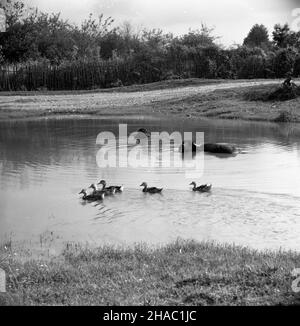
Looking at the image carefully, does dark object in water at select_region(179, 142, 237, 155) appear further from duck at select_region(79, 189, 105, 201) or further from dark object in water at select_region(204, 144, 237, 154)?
duck at select_region(79, 189, 105, 201)

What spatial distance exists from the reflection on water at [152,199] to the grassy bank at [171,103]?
28.6 feet

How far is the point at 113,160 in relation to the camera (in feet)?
59.2

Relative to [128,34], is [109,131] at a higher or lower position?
lower

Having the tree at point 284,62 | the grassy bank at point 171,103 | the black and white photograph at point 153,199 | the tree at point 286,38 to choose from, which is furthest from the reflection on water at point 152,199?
the tree at point 286,38

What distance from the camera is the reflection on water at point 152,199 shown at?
1059 cm

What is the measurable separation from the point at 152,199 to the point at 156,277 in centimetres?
534

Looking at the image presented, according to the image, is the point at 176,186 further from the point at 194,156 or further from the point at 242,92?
the point at 242,92

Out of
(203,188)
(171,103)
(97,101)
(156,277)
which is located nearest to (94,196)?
(203,188)

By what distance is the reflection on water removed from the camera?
1059 cm

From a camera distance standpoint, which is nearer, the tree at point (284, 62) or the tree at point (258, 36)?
the tree at point (284, 62)

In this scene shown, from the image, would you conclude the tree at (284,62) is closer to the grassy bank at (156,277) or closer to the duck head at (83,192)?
the duck head at (83,192)

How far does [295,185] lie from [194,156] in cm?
473
